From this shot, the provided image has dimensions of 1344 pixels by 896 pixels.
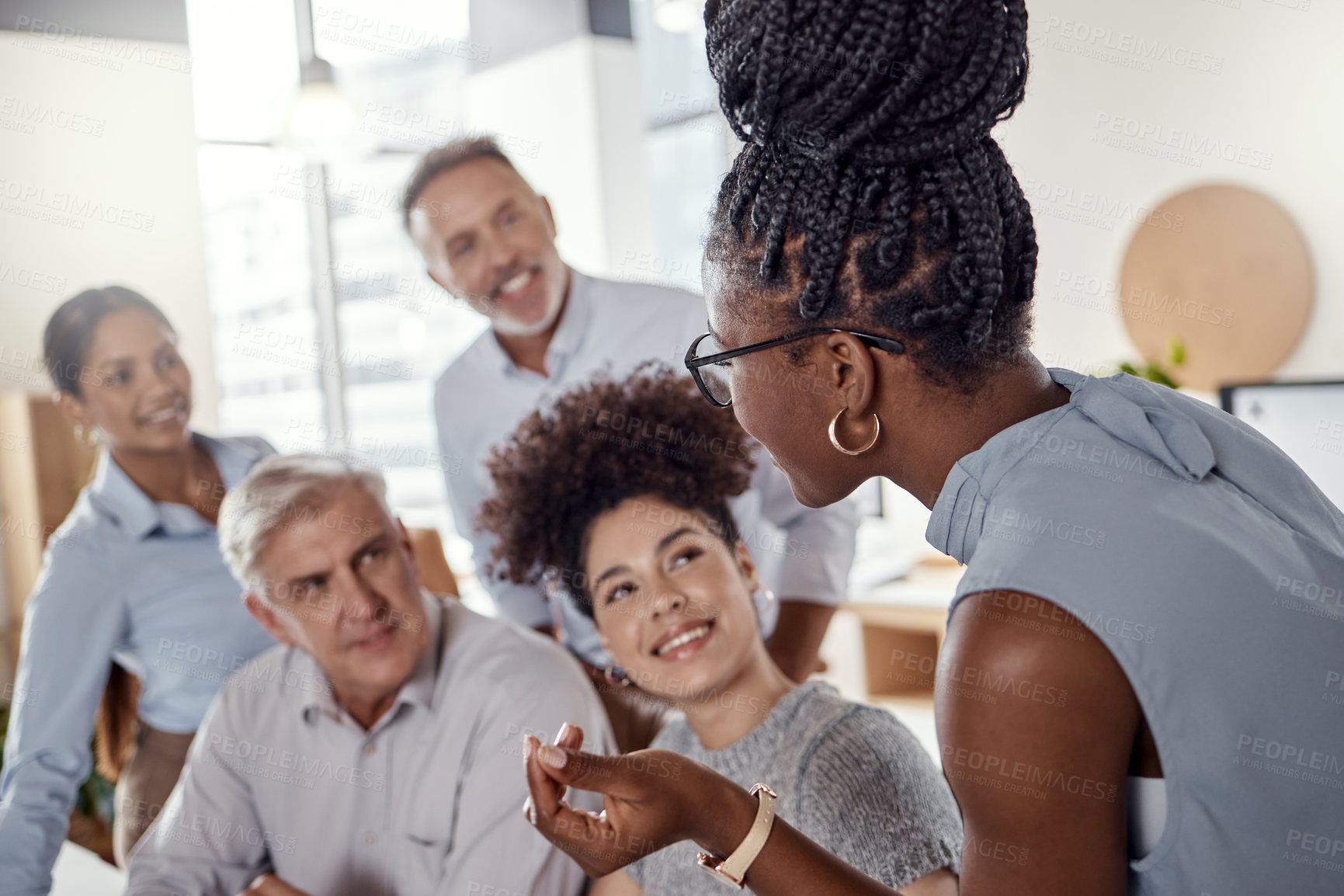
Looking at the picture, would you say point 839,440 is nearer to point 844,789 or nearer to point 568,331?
point 844,789

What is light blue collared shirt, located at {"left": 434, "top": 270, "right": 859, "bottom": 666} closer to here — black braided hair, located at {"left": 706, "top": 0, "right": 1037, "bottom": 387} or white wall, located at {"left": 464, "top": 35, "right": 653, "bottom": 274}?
black braided hair, located at {"left": 706, "top": 0, "right": 1037, "bottom": 387}

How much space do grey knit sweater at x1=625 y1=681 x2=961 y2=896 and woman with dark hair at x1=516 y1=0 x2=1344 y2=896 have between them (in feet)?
1.34

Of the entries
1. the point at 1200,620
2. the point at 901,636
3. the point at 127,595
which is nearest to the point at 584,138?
the point at 901,636

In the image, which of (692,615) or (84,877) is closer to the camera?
(692,615)

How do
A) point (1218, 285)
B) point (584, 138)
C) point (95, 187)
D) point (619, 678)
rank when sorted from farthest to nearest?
point (584, 138) < point (95, 187) < point (1218, 285) < point (619, 678)

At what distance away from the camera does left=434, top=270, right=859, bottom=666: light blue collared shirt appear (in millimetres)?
2027

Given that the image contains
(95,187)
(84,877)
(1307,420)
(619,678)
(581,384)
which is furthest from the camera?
(95,187)

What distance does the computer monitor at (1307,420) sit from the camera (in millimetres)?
2338

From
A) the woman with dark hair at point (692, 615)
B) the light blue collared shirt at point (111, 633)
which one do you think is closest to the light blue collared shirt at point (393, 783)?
the woman with dark hair at point (692, 615)

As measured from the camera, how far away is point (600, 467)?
66.7 inches

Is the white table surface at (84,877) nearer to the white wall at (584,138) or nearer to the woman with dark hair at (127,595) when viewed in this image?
the woman with dark hair at (127,595)

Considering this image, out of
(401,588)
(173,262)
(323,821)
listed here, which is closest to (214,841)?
(323,821)

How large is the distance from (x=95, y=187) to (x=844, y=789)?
3870mm

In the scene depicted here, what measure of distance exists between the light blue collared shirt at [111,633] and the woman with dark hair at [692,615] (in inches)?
30.6
